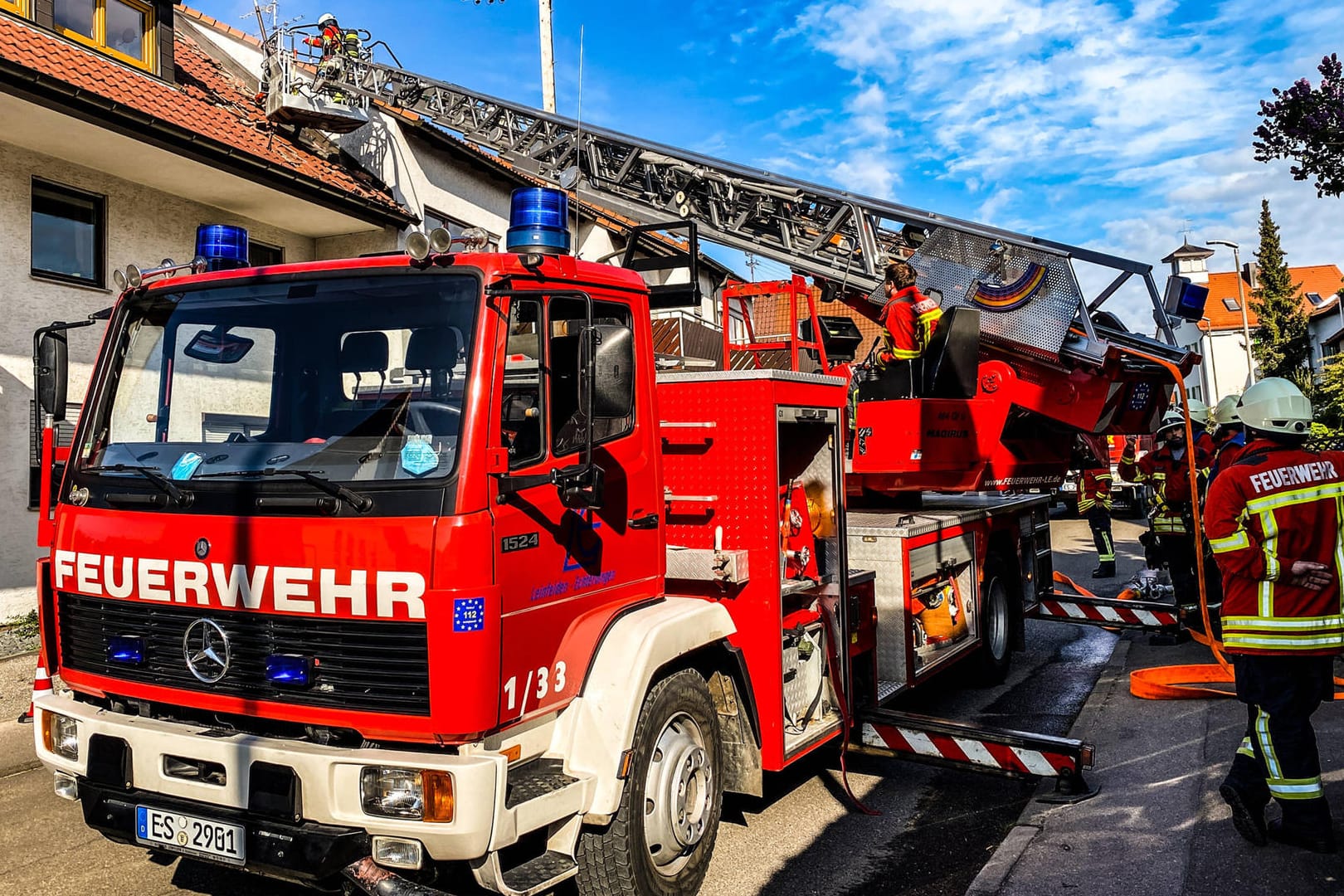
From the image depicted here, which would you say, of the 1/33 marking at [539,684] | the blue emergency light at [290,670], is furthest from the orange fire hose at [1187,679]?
the blue emergency light at [290,670]

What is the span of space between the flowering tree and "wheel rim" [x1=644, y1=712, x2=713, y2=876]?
21.3 ft

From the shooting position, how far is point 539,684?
3160 millimetres

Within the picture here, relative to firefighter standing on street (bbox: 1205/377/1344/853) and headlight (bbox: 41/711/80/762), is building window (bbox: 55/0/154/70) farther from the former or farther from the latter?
firefighter standing on street (bbox: 1205/377/1344/853)

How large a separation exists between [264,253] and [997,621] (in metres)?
8.93

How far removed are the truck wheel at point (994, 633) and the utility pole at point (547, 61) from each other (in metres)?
7.00

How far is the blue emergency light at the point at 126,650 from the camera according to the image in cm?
322

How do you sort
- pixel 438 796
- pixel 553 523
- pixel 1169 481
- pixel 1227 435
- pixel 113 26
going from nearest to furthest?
pixel 438 796, pixel 553 523, pixel 1227 435, pixel 1169 481, pixel 113 26

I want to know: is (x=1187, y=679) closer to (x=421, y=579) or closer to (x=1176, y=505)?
(x=1176, y=505)

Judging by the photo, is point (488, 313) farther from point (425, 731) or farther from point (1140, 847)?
point (1140, 847)

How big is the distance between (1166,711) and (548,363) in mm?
4528

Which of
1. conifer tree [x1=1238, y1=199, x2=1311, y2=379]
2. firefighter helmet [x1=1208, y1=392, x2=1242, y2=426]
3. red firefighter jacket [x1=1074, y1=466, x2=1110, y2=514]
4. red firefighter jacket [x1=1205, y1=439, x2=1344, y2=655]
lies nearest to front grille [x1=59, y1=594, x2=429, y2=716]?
red firefighter jacket [x1=1205, y1=439, x2=1344, y2=655]

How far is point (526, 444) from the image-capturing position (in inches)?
127

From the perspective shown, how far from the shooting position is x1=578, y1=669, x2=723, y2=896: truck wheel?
3.31m

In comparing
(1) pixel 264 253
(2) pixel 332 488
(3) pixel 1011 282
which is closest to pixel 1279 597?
(2) pixel 332 488
